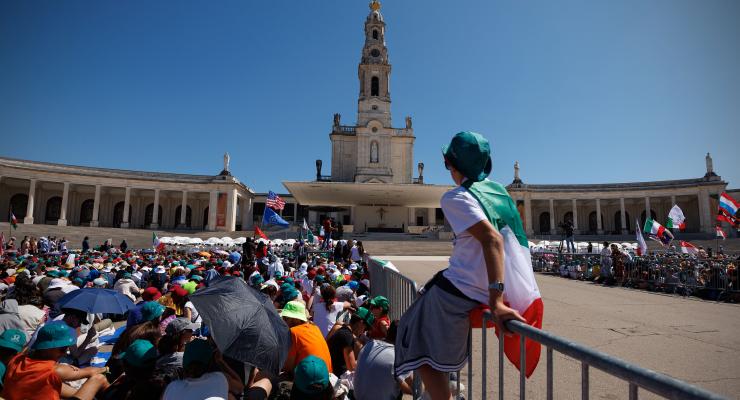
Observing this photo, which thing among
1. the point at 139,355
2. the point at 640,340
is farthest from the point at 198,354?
the point at 640,340

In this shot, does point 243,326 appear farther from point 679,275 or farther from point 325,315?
point 679,275

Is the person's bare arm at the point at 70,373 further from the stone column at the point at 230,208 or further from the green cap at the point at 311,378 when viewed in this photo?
the stone column at the point at 230,208

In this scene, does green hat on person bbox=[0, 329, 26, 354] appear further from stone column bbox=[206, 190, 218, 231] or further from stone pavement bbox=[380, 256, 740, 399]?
stone column bbox=[206, 190, 218, 231]

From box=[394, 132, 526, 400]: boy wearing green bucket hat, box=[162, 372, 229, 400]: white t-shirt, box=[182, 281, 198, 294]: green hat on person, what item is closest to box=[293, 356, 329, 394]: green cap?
box=[162, 372, 229, 400]: white t-shirt

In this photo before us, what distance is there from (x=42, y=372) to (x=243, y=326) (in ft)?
5.46

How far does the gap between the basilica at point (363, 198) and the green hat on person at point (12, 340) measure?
122 ft

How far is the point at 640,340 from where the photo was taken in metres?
6.11

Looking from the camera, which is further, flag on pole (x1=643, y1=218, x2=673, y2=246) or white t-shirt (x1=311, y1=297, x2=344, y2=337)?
flag on pole (x1=643, y1=218, x2=673, y2=246)

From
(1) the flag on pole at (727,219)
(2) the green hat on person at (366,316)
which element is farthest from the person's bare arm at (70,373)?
(1) the flag on pole at (727,219)

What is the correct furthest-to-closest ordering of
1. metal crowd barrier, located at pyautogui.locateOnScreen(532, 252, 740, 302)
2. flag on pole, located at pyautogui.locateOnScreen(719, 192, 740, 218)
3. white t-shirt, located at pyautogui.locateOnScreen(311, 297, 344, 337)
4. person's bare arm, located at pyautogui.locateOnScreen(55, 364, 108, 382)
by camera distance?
flag on pole, located at pyautogui.locateOnScreen(719, 192, 740, 218), metal crowd barrier, located at pyautogui.locateOnScreen(532, 252, 740, 302), white t-shirt, located at pyautogui.locateOnScreen(311, 297, 344, 337), person's bare arm, located at pyautogui.locateOnScreen(55, 364, 108, 382)

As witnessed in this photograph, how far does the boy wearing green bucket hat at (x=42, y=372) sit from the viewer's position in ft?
10.5

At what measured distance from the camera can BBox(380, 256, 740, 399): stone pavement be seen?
14.4ft

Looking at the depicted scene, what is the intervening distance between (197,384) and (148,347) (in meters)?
0.65

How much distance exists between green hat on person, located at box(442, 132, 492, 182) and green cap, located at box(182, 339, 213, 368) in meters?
2.25
